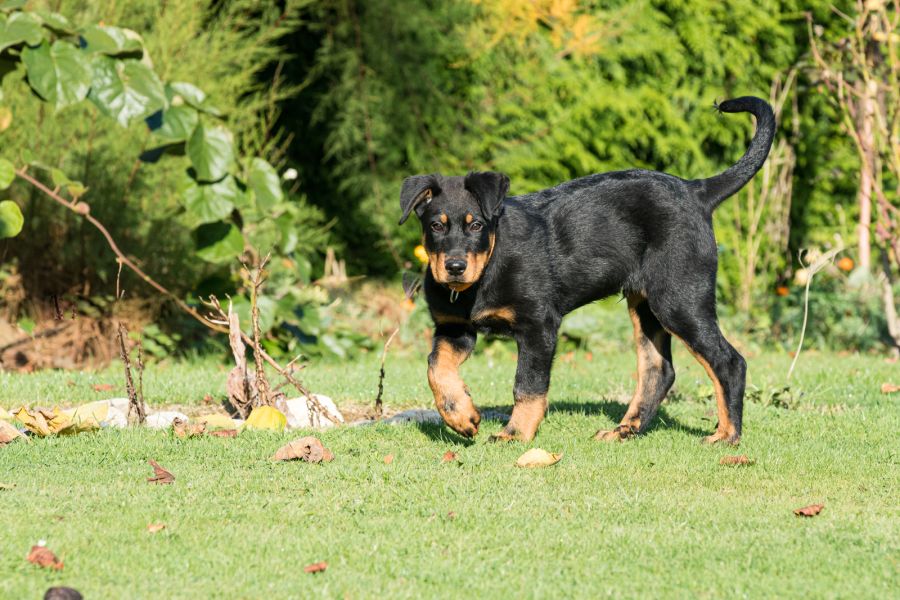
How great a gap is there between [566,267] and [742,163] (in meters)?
1.05

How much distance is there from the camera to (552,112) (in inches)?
398

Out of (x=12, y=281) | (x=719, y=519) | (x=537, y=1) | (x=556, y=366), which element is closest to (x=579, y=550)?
(x=719, y=519)

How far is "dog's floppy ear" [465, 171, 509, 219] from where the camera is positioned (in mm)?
5238

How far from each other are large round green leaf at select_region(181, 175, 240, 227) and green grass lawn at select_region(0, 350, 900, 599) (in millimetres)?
2242

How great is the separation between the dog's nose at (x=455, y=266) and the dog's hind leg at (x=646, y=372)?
1.21 metres

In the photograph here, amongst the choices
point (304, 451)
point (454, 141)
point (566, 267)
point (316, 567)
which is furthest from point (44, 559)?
point (454, 141)

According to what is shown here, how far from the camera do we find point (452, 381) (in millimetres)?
5156

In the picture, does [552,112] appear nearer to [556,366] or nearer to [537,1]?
[537,1]

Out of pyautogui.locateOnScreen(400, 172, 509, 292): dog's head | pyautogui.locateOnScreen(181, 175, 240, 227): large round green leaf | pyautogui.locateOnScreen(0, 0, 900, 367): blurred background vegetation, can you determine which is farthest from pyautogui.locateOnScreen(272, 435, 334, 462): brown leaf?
pyautogui.locateOnScreen(0, 0, 900, 367): blurred background vegetation

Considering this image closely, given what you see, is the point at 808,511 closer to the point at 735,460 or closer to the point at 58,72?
the point at 735,460

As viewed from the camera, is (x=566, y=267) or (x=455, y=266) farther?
(x=566, y=267)

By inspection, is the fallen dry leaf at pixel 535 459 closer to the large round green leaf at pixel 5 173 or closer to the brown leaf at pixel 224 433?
the brown leaf at pixel 224 433

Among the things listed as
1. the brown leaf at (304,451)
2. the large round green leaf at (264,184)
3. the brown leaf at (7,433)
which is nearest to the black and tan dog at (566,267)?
the brown leaf at (304,451)

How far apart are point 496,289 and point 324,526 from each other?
1.70m
